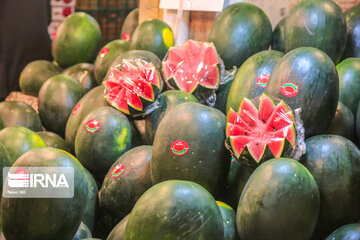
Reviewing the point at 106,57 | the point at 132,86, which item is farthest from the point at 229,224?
the point at 106,57

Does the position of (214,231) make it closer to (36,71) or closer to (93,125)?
(93,125)

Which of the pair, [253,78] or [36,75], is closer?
[253,78]

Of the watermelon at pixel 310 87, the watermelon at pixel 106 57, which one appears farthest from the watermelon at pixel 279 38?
the watermelon at pixel 106 57

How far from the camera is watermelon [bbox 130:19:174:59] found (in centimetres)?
327

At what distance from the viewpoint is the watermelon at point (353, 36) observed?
280 cm

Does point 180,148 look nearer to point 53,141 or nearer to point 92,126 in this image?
point 92,126

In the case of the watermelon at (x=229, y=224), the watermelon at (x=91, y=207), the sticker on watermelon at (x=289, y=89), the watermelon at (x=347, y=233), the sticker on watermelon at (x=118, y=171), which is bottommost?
the watermelon at (x=91, y=207)

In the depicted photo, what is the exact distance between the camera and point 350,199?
76.7 inches

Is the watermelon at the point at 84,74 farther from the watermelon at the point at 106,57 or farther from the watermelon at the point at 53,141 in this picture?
the watermelon at the point at 53,141

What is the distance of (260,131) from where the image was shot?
2059 mm

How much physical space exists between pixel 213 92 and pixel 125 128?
562mm

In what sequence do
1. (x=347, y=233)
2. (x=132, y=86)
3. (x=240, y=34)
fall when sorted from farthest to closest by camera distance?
(x=240, y=34) < (x=132, y=86) < (x=347, y=233)

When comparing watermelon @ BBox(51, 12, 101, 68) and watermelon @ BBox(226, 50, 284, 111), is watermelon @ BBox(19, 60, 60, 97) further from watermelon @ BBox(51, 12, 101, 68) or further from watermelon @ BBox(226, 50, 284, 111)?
watermelon @ BBox(226, 50, 284, 111)

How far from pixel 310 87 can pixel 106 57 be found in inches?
67.2
